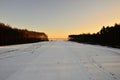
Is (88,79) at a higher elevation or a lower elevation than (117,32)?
lower

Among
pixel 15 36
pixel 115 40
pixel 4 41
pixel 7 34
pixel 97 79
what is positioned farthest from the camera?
pixel 15 36

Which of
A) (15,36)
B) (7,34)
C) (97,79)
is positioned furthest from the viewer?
(15,36)

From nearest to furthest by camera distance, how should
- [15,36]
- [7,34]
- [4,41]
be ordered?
[4,41] < [7,34] < [15,36]

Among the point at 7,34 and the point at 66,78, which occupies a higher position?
the point at 7,34

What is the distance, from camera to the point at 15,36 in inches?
2913

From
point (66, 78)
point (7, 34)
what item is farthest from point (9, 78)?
point (7, 34)

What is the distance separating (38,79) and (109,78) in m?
2.72

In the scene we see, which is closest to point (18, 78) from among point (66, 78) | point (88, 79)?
point (66, 78)

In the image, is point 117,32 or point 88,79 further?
point 117,32

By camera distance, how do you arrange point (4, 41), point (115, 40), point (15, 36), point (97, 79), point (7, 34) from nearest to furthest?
point (97, 79) < point (115, 40) < point (4, 41) < point (7, 34) < point (15, 36)

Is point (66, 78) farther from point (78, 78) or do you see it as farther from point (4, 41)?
point (4, 41)

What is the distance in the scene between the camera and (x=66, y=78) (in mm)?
8867

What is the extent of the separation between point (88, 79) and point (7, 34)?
186 ft

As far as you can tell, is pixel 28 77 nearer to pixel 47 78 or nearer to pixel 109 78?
pixel 47 78
